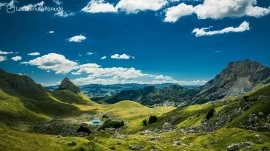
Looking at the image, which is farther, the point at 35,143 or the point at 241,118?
the point at 241,118

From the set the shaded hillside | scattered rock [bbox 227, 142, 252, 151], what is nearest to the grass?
scattered rock [bbox 227, 142, 252, 151]

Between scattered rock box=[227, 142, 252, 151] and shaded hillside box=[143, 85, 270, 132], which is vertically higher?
shaded hillside box=[143, 85, 270, 132]

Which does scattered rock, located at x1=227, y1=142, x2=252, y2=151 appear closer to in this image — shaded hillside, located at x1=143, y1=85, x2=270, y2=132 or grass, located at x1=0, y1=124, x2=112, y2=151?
Result: shaded hillside, located at x1=143, y1=85, x2=270, y2=132

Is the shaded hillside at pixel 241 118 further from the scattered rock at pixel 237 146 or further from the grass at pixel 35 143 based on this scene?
the grass at pixel 35 143

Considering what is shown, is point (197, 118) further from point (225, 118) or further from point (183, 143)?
point (183, 143)

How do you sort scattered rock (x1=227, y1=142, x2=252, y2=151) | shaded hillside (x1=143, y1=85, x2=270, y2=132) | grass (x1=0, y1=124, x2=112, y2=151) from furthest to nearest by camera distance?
1. shaded hillside (x1=143, y1=85, x2=270, y2=132)
2. scattered rock (x1=227, y1=142, x2=252, y2=151)
3. grass (x1=0, y1=124, x2=112, y2=151)

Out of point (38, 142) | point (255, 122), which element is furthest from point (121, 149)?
point (255, 122)

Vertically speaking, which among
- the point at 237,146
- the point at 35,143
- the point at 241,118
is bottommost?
the point at 237,146

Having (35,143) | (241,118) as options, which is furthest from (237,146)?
(35,143)

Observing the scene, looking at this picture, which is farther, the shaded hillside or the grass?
the shaded hillside

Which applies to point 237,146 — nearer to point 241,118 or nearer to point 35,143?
point 241,118

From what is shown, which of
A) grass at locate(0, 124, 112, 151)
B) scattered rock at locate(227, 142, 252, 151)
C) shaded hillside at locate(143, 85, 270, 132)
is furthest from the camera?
shaded hillside at locate(143, 85, 270, 132)

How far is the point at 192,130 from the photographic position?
160 metres

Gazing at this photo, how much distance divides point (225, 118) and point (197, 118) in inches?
1353
